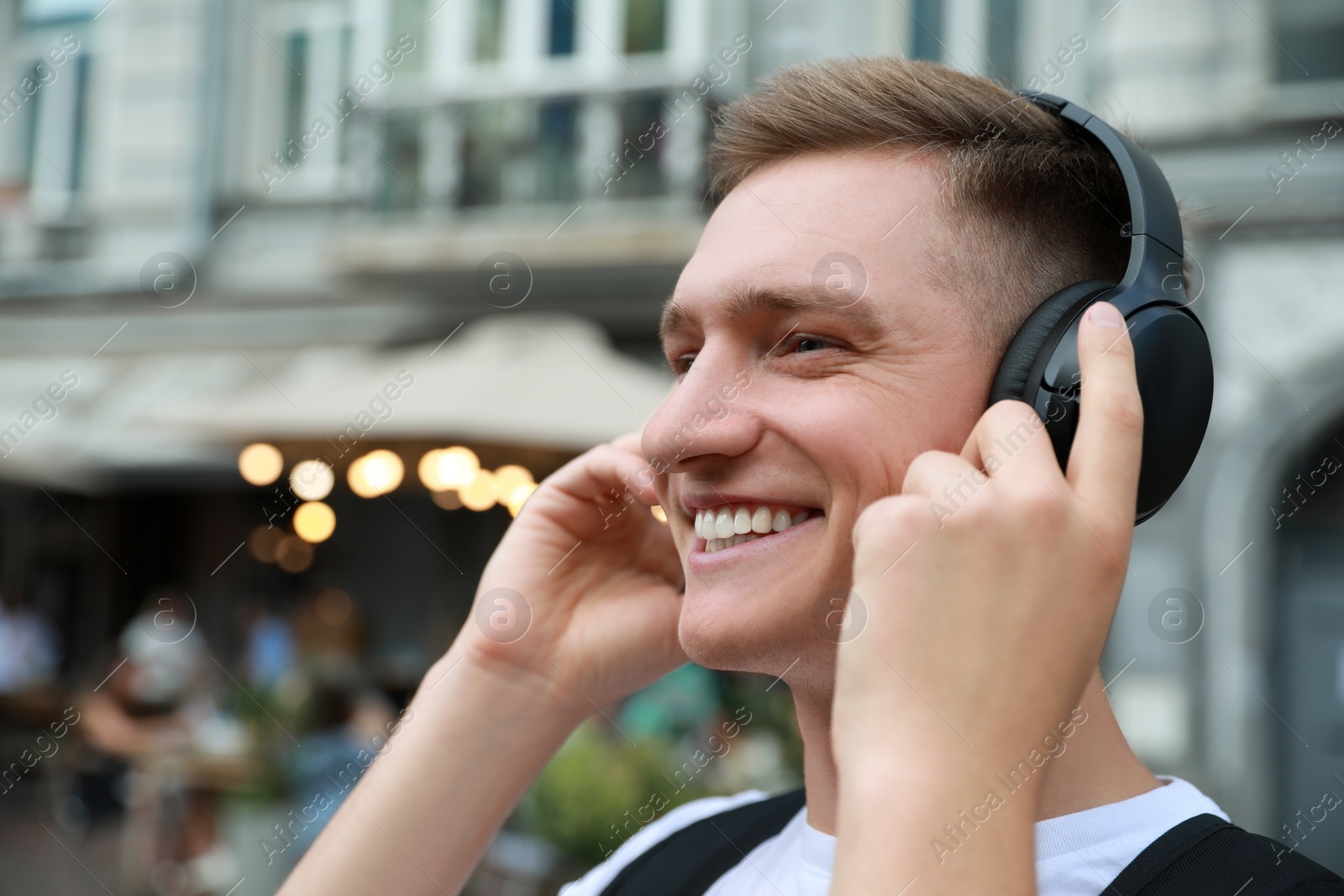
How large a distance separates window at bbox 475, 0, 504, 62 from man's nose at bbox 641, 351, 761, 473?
8.41 m

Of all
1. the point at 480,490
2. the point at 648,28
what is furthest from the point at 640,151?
the point at 480,490

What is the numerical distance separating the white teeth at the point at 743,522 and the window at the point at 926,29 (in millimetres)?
7411

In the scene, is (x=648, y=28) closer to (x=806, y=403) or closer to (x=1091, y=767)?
(x=806, y=403)

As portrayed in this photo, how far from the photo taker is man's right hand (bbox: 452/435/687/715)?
5.20 feet

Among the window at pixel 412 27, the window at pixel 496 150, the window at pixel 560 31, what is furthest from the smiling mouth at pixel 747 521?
the window at pixel 412 27

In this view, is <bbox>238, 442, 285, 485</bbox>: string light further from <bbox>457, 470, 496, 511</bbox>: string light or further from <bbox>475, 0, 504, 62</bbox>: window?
<bbox>475, 0, 504, 62</bbox>: window

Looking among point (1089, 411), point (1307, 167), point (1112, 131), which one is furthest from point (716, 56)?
point (1089, 411)

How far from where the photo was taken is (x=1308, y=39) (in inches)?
283

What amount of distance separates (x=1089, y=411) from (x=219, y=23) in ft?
Answer: 34.6

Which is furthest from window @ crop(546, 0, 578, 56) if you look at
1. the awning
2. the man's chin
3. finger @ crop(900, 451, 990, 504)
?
finger @ crop(900, 451, 990, 504)

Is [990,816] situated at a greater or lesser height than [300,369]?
greater

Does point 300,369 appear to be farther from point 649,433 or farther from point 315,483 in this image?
point 649,433

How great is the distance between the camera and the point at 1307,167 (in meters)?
6.76

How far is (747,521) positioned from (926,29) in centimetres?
775
